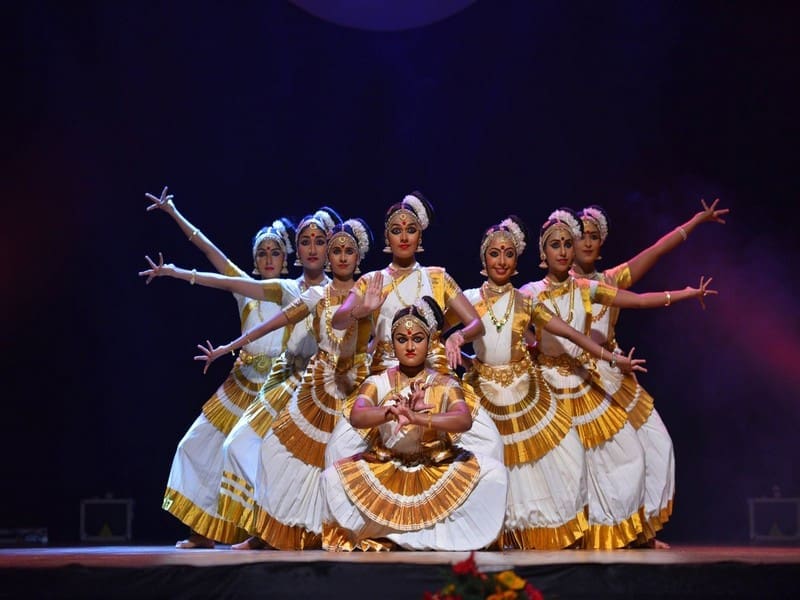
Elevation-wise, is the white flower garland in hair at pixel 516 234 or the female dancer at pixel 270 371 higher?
the white flower garland in hair at pixel 516 234

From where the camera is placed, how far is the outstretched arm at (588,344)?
574cm

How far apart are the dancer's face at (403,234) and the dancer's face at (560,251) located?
741 millimetres

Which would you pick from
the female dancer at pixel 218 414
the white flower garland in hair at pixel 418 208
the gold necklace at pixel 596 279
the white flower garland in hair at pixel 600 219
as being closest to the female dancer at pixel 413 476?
the white flower garland in hair at pixel 418 208

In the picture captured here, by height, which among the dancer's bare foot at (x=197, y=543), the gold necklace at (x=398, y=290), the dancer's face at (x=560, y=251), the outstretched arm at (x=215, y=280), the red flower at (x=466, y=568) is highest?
the dancer's face at (x=560, y=251)

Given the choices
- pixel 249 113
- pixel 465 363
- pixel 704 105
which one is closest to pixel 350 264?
pixel 465 363

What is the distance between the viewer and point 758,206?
7.46m

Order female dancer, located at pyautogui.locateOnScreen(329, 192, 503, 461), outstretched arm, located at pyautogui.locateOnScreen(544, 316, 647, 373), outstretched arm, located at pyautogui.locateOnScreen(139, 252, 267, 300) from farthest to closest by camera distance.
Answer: outstretched arm, located at pyautogui.locateOnScreen(139, 252, 267, 300) → outstretched arm, located at pyautogui.locateOnScreen(544, 316, 647, 373) → female dancer, located at pyautogui.locateOnScreen(329, 192, 503, 461)

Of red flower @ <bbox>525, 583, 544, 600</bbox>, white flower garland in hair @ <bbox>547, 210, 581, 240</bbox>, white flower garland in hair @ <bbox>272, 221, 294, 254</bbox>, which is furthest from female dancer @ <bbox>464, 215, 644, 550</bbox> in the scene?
red flower @ <bbox>525, 583, 544, 600</bbox>

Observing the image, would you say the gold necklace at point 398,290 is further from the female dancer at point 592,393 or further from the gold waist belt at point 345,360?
the female dancer at point 592,393

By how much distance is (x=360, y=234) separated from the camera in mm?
6047

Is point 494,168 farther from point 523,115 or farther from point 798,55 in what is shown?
point 798,55

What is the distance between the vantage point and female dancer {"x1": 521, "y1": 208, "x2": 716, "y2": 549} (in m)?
5.82

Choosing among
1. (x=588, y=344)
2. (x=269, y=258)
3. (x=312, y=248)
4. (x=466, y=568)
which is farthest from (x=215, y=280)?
(x=466, y=568)

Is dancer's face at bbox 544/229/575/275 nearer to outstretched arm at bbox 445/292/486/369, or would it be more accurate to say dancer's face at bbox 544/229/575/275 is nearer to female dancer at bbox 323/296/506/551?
outstretched arm at bbox 445/292/486/369
